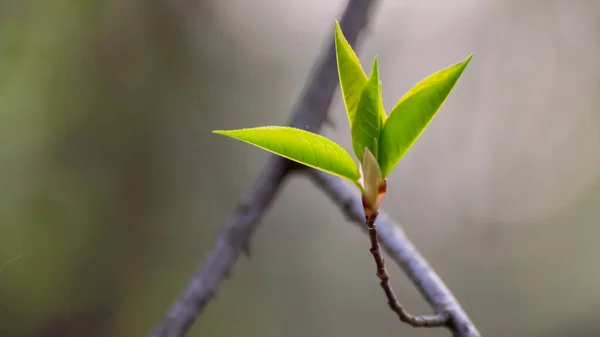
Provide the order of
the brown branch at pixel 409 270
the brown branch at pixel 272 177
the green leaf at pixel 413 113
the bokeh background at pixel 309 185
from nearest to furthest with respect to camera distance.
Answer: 1. the green leaf at pixel 413 113
2. the brown branch at pixel 409 270
3. the brown branch at pixel 272 177
4. the bokeh background at pixel 309 185

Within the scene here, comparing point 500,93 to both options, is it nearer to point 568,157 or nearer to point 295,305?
point 568,157

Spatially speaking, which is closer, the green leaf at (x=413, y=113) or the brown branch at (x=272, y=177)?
the green leaf at (x=413, y=113)

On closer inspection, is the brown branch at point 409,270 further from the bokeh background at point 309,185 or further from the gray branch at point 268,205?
the bokeh background at point 309,185

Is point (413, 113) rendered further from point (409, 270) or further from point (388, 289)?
Result: point (409, 270)

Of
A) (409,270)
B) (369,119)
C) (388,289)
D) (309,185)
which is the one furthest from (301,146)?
(309,185)

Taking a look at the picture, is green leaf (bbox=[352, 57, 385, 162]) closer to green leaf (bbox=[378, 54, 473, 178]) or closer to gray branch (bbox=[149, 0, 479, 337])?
green leaf (bbox=[378, 54, 473, 178])

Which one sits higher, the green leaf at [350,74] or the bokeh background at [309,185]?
the green leaf at [350,74]

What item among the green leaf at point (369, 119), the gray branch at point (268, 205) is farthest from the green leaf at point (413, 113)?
the gray branch at point (268, 205)
